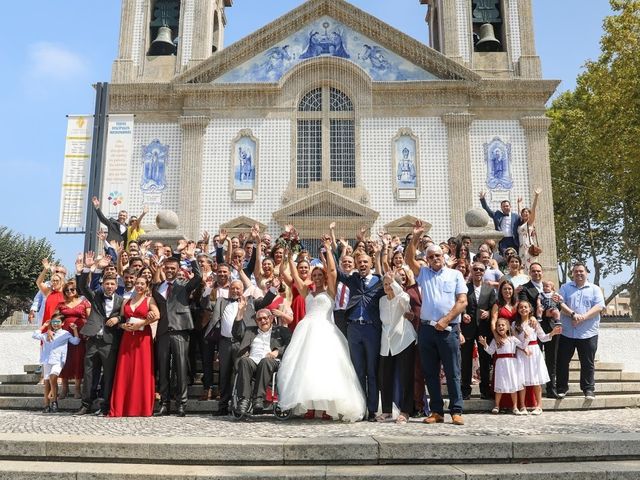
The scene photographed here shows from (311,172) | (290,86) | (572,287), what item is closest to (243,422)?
(572,287)

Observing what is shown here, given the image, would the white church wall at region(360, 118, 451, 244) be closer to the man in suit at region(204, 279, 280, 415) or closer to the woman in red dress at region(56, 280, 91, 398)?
the man in suit at region(204, 279, 280, 415)

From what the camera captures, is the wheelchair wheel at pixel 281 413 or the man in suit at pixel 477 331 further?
the man in suit at pixel 477 331

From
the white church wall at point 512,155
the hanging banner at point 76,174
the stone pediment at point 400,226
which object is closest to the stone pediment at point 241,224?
the stone pediment at point 400,226

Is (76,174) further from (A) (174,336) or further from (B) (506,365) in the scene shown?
(B) (506,365)

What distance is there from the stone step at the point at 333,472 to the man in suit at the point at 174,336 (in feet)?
7.71

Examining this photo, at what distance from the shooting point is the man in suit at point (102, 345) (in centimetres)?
734

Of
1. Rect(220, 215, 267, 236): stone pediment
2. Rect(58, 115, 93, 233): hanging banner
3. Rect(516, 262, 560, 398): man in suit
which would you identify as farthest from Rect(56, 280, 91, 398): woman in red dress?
Rect(220, 215, 267, 236): stone pediment

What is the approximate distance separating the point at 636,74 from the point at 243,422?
1911 cm

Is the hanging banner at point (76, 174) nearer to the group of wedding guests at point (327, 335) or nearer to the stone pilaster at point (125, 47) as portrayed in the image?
the stone pilaster at point (125, 47)

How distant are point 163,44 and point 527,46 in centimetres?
1410

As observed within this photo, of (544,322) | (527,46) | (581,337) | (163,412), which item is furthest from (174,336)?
(527,46)

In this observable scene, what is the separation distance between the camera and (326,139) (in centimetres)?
2138

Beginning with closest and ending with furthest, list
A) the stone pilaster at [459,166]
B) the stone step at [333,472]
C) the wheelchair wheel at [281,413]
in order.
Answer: the stone step at [333,472] → the wheelchair wheel at [281,413] → the stone pilaster at [459,166]

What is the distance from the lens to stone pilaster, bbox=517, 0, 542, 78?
21.8 m
